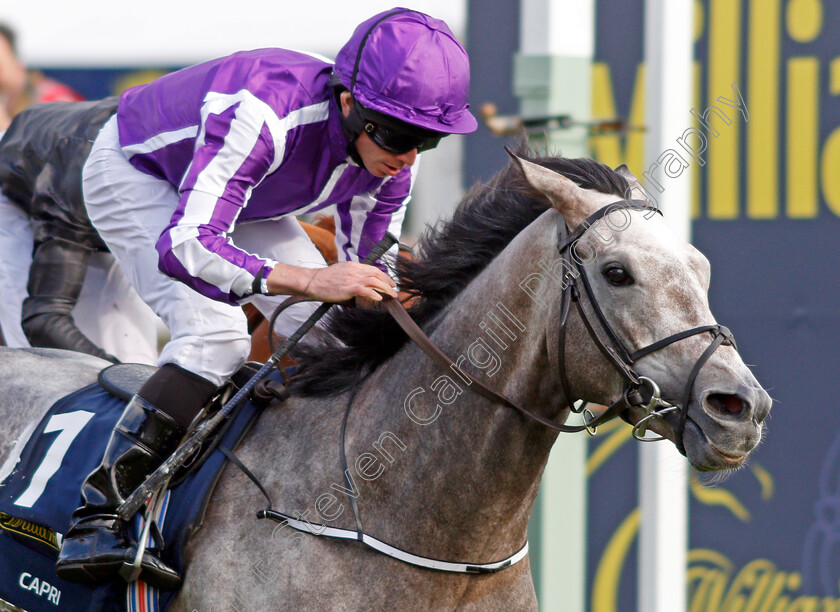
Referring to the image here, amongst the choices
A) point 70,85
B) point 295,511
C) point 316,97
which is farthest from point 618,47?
point 70,85

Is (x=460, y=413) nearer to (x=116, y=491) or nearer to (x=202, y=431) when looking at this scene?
(x=202, y=431)

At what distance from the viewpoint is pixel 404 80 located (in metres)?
2.43

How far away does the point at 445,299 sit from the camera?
250cm

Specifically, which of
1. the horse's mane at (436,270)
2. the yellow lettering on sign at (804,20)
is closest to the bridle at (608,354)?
the horse's mane at (436,270)

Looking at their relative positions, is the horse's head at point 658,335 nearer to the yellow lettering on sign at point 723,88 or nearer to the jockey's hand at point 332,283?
the jockey's hand at point 332,283

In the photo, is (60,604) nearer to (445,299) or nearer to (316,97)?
(445,299)

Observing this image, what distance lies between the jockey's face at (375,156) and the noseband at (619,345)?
1.86 ft

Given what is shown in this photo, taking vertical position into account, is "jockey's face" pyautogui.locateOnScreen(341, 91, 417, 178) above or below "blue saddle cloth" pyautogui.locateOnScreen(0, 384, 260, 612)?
above

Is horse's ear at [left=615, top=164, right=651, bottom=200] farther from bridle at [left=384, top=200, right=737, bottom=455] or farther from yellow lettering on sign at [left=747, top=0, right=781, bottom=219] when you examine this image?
yellow lettering on sign at [left=747, top=0, right=781, bottom=219]

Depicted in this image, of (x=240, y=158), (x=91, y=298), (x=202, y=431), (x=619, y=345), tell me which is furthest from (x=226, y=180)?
(x=91, y=298)

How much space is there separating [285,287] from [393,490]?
544 mm

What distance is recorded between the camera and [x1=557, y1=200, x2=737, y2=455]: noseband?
2025 mm

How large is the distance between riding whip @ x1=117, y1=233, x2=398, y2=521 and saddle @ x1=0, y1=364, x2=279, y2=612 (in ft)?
0.15

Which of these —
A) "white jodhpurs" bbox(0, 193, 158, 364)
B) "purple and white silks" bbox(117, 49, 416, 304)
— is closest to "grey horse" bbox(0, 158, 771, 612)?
"purple and white silks" bbox(117, 49, 416, 304)
